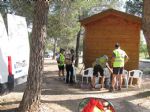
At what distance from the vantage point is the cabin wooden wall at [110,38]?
18.7 metres

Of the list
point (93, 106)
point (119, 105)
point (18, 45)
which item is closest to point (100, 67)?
point (119, 105)

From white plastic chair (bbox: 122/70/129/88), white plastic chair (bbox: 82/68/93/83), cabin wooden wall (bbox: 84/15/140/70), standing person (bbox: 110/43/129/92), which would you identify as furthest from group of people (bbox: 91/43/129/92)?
cabin wooden wall (bbox: 84/15/140/70)

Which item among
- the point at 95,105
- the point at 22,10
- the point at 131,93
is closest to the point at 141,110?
the point at 131,93

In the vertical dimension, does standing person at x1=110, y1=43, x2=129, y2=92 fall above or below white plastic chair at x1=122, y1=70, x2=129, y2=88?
above

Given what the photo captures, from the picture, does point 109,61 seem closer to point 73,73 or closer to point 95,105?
point 73,73

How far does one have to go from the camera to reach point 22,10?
23.1 metres

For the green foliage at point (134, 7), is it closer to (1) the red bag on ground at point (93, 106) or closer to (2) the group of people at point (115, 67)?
(2) the group of people at point (115, 67)

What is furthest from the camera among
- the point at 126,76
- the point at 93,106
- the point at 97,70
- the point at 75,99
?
the point at 126,76

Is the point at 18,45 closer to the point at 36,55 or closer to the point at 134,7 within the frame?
the point at 36,55

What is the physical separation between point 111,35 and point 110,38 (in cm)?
15

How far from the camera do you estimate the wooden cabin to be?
18.7m

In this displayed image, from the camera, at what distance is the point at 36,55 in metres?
10.4

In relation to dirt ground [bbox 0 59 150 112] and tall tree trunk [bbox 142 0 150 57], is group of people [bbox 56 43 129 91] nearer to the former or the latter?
dirt ground [bbox 0 59 150 112]

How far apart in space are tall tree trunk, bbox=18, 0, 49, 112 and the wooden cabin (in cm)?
853
